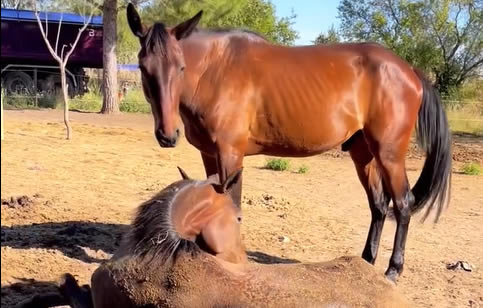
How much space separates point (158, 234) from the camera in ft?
7.42

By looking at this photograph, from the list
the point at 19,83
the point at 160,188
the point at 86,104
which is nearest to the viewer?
the point at 160,188

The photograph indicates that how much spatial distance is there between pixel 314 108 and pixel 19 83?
Answer: 20.8 metres

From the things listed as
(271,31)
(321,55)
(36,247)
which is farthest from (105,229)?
(271,31)

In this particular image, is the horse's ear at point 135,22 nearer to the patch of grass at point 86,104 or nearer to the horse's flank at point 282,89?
the horse's flank at point 282,89

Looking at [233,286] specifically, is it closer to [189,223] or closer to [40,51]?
[189,223]

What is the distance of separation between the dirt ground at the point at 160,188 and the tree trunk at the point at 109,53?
289 inches

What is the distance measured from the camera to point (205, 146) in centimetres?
439

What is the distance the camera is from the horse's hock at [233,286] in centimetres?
215

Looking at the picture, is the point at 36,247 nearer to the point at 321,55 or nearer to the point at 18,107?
the point at 321,55

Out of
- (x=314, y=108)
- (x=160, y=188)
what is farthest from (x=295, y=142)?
(x=160, y=188)

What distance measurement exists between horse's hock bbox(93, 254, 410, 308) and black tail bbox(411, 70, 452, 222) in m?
2.70

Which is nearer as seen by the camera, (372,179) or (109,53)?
(372,179)

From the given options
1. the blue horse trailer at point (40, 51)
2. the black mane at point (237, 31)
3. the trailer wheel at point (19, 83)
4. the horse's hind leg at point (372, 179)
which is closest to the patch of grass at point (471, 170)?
the horse's hind leg at point (372, 179)

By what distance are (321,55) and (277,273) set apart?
2.86 metres
